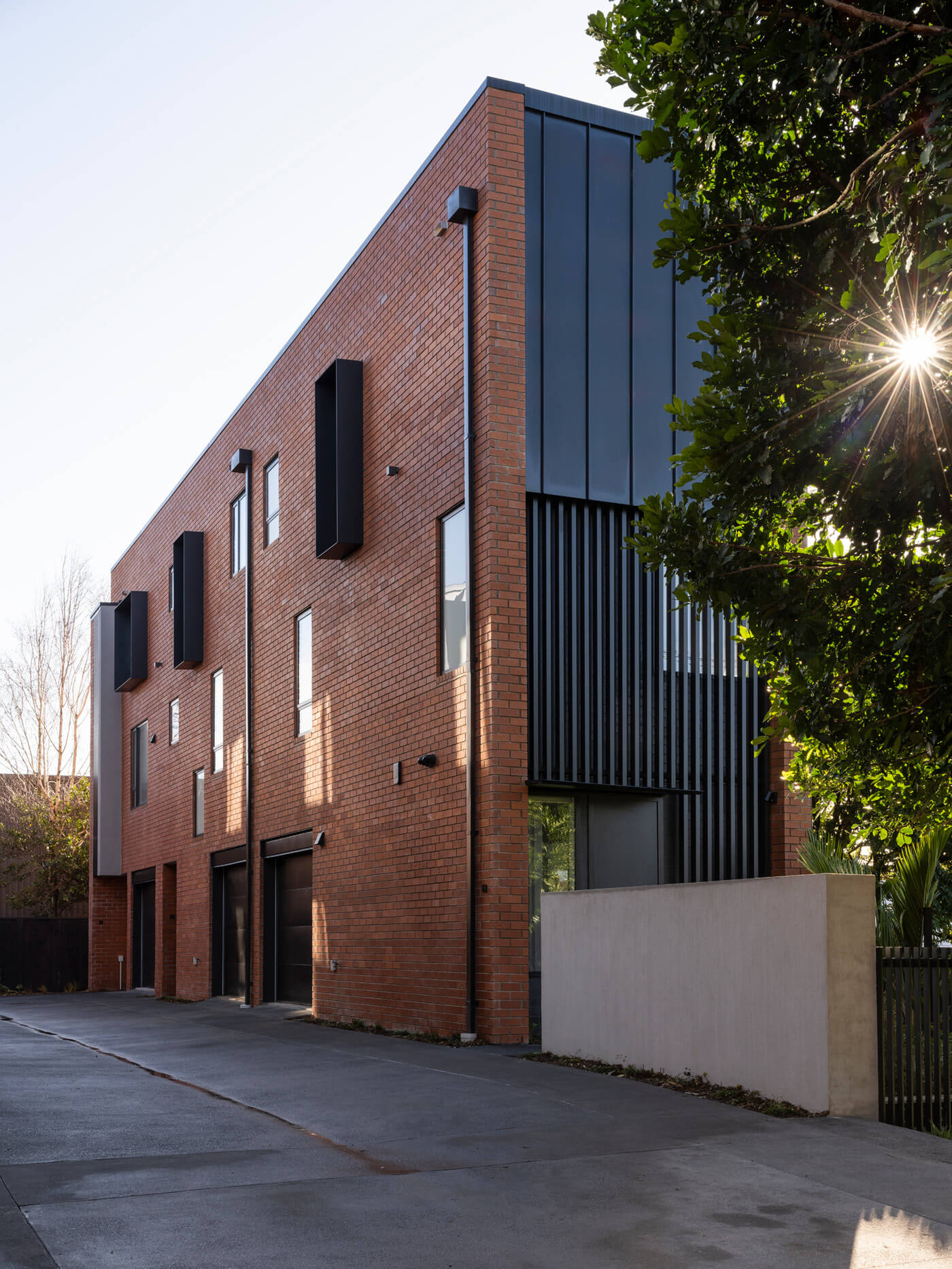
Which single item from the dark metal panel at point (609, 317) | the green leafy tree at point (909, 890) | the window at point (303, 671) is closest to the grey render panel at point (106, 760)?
the window at point (303, 671)

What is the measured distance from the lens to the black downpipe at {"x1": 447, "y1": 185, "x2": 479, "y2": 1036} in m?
13.9

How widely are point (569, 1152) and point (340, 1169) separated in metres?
1.35

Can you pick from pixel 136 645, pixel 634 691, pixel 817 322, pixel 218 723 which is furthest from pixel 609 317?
pixel 136 645

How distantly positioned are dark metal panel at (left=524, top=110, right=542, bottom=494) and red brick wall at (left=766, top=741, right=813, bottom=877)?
14.2ft

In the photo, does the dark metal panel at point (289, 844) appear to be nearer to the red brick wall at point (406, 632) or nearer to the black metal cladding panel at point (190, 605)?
the red brick wall at point (406, 632)

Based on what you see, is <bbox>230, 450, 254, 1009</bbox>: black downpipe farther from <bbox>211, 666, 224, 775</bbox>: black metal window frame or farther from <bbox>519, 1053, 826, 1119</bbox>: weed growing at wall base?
<bbox>519, 1053, 826, 1119</bbox>: weed growing at wall base

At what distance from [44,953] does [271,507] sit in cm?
1753

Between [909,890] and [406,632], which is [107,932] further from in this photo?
[909,890]

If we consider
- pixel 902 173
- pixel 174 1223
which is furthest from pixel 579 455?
pixel 174 1223

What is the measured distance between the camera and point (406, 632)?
53.1 feet

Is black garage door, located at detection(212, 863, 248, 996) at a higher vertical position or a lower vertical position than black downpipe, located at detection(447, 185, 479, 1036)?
lower

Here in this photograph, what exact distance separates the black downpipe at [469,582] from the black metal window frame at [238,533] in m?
9.93

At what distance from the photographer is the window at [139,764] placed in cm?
3147

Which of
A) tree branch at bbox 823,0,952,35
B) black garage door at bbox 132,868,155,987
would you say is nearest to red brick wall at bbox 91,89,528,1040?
tree branch at bbox 823,0,952,35
